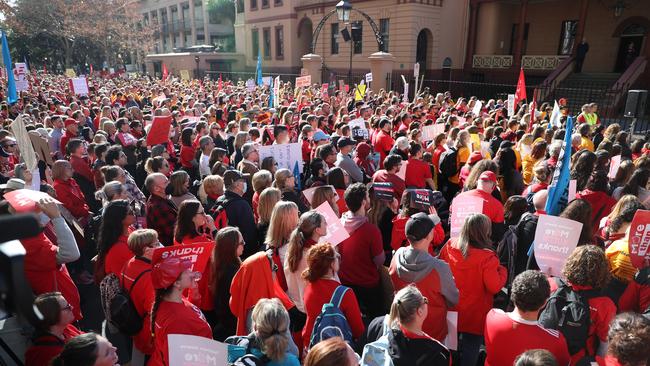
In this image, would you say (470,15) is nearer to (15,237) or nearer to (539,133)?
(539,133)

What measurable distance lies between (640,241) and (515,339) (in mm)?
1538

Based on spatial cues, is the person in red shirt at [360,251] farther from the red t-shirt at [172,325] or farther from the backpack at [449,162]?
the backpack at [449,162]

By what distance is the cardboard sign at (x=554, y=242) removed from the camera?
139 inches

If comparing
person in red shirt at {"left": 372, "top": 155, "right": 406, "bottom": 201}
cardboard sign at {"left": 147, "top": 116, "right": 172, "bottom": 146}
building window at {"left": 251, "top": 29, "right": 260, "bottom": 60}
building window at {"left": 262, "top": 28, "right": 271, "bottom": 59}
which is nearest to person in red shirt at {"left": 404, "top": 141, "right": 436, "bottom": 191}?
person in red shirt at {"left": 372, "top": 155, "right": 406, "bottom": 201}

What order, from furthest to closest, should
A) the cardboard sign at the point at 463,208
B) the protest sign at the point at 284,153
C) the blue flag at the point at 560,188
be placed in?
1. the protest sign at the point at 284,153
2. the blue flag at the point at 560,188
3. the cardboard sign at the point at 463,208

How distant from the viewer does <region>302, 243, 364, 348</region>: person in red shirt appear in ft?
9.57

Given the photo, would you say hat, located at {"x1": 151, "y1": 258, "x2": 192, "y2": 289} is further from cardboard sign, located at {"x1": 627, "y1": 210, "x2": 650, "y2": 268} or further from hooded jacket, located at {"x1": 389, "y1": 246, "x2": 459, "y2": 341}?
cardboard sign, located at {"x1": 627, "y1": 210, "x2": 650, "y2": 268}

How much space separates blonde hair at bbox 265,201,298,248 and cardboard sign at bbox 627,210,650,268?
2.64 meters

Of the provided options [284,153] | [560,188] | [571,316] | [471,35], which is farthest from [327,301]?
[471,35]

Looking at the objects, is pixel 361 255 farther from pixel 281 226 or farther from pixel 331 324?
pixel 331 324

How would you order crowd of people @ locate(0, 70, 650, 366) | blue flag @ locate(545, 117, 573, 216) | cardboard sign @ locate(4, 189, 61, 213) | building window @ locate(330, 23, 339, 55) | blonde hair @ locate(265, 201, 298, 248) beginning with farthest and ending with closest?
building window @ locate(330, 23, 339, 55)
blue flag @ locate(545, 117, 573, 216)
blonde hair @ locate(265, 201, 298, 248)
cardboard sign @ locate(4, 189, 61, 213)
crowd of people @ locate(0, 70, 650, 366)

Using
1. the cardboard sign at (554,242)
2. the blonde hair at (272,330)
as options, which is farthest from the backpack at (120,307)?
the cardboard sign at (554,242)

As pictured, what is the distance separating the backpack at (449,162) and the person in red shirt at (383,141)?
3.82 ft

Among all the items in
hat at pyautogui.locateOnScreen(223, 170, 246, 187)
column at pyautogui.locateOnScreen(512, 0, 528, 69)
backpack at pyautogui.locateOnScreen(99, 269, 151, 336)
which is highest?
column at pyautogui.locateOnScreen(512, 0, 528, 69)
